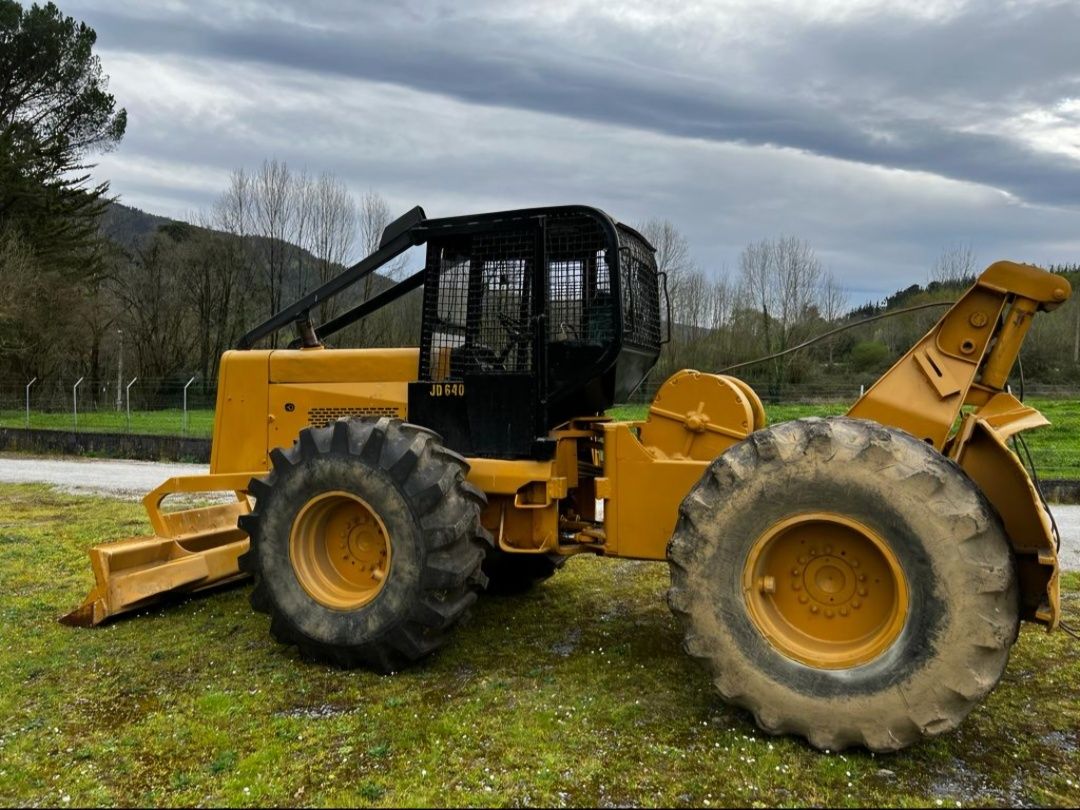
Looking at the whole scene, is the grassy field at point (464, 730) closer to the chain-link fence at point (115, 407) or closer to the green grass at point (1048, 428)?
the green grass at point (1048, 428)

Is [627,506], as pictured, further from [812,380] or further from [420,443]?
[812,380]

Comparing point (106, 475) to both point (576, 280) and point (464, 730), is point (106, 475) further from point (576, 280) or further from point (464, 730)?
point (464, 730)

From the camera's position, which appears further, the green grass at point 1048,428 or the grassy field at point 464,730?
the green grass at point 1048,428

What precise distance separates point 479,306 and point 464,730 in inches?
102

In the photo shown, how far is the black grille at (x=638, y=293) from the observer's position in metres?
5.18

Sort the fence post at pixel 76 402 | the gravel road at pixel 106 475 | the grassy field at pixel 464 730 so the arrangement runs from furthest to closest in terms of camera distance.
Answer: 1. the fence post at pixel 76 402
2. the gravel road at pixel 106 475
3. the grassy field at pixel 464 730

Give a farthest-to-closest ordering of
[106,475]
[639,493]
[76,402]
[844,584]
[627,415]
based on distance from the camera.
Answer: [76,402] → [627,415] → [106,475] → [639,493] → [844,584]

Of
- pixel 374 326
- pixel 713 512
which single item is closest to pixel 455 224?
pixel 713 512

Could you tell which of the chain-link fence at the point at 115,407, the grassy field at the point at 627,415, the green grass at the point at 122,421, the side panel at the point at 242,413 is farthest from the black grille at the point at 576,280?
the chain-link fence at the point at 115,407

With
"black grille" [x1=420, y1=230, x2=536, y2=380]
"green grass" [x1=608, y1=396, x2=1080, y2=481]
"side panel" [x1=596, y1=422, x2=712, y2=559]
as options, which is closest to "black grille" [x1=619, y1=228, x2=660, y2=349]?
"black grille" [x1=420, y1=230, x2=536, y2=380]

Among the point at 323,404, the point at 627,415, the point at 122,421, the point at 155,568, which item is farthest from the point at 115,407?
the point at 323,404

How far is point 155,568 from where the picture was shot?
5.99 m

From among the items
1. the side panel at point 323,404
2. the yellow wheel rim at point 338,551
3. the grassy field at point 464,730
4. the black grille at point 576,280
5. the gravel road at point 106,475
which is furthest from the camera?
the gravel road at point 106,475

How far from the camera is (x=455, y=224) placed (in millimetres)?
5387
